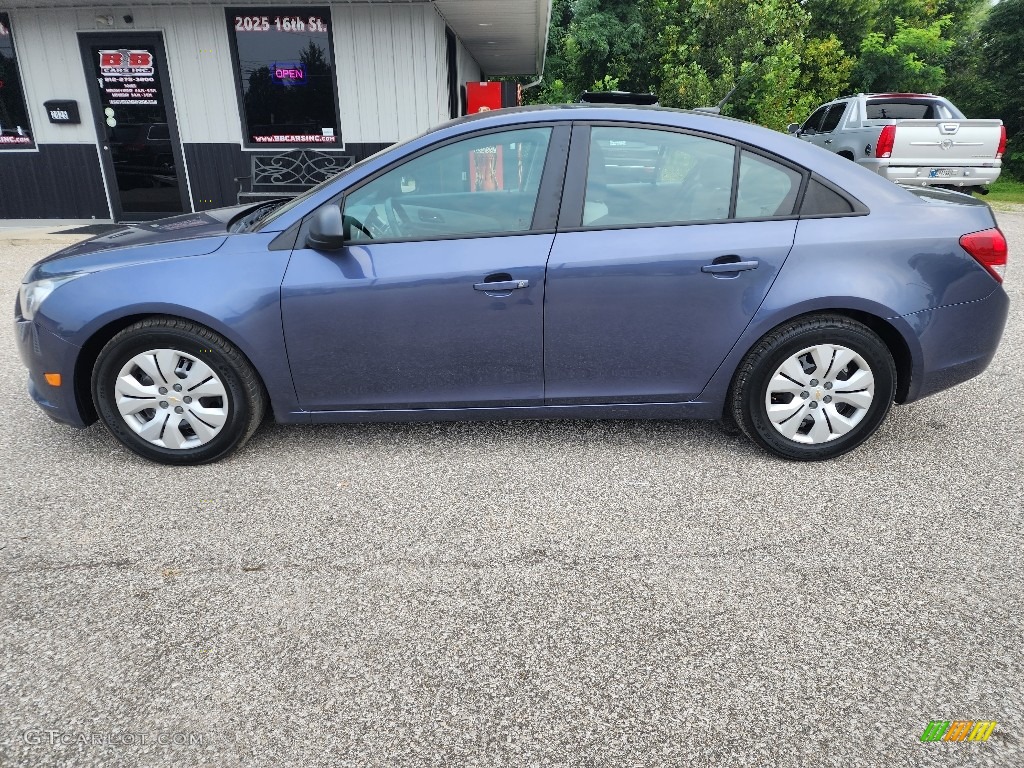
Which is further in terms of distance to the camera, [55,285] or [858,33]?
[858,33]

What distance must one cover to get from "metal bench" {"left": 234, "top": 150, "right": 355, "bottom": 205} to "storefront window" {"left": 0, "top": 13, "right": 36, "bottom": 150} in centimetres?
349

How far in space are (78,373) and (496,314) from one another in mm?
1948

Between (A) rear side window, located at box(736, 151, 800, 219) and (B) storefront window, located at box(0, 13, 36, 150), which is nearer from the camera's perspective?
(A) rear side window, located at box(736, 151, 800, 219)

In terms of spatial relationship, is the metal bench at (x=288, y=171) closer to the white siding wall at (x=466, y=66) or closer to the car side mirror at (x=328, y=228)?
the white siding wall at (x=466, y=66)

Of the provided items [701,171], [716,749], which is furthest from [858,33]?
[716,749]

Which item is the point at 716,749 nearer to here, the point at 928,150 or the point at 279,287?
the point at 279,287

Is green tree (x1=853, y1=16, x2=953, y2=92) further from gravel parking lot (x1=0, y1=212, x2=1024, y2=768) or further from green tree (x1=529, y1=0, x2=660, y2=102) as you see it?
gravel parking lot (x1=0, y1=212, x2=1024, y2=768)

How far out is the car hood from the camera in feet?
10.4

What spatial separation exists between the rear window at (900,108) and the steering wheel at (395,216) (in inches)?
478

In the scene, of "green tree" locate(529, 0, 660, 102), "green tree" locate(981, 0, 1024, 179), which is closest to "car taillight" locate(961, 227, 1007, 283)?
"green tree" locate(529, 0, 660, 102)

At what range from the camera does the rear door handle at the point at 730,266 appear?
3.04 meters

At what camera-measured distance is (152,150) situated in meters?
10.5

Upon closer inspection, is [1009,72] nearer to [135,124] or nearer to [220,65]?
[220,65]

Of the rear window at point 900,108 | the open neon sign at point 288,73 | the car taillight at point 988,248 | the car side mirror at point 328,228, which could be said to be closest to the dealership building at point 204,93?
the open neon sign at point 288,73
